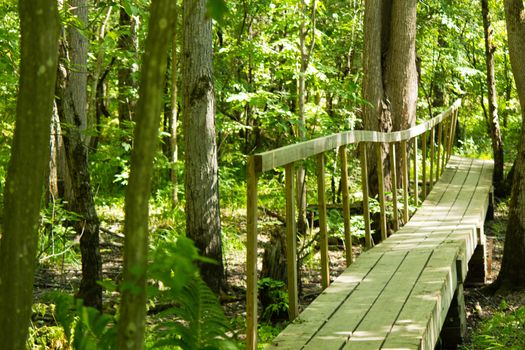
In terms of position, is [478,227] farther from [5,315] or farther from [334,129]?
[5,315]

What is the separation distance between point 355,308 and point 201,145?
3.79 meters

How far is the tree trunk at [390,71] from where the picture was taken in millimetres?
10195

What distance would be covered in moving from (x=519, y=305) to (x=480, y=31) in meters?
8.61

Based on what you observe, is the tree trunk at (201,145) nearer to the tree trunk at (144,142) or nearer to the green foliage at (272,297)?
the green foliage at (272,297)

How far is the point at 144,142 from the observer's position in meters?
1.79

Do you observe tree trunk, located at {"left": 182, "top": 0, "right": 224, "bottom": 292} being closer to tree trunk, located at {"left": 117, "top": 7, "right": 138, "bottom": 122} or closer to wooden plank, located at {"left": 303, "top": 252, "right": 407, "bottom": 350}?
wooden plank, located at {"left": 303, "top": 252, "right": 407, "bottom": 350}

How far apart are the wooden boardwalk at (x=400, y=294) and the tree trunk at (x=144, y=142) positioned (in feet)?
8.28

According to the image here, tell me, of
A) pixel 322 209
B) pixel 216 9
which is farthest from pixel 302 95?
pixel 216 9

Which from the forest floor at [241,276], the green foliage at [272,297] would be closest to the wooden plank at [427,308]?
the forest floor at [241,276]

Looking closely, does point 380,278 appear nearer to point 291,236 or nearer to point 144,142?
point 291,236

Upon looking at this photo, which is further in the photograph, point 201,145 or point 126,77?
point 126,77

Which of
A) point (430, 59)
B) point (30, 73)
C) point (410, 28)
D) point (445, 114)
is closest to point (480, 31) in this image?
point (430, 59)

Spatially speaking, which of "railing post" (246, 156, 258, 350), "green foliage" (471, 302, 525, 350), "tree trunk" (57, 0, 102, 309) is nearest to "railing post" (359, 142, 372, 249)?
"green foliage" (471, 302, 525, 350)

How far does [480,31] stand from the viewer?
15031 millimetres
